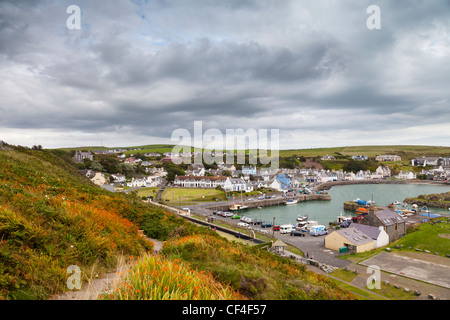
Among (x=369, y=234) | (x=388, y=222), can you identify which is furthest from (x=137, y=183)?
(x=388, y=222)

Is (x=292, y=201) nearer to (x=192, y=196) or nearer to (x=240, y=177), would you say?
(x=192, y=196)

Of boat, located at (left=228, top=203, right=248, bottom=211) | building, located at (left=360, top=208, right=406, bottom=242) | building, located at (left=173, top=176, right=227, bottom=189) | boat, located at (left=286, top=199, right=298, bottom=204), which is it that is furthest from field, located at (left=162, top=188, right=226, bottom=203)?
building, located at (left=360, top=208, right=406, bottom=242)

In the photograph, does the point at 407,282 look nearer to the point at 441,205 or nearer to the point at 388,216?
the point at 388,216

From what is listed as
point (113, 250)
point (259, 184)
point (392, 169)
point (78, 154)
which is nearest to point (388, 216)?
point (113, 250)

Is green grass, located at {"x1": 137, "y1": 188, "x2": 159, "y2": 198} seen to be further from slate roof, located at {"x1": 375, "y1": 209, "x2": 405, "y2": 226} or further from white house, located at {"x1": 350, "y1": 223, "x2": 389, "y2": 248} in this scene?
slate roof, located at {"x1": 375, "y1": 209, "x2": 405, "y2": 226}
